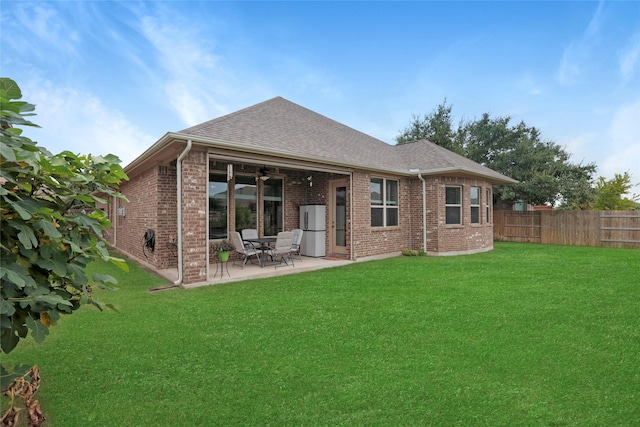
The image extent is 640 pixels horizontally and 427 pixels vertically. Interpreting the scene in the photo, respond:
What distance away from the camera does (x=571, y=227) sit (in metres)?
15.8

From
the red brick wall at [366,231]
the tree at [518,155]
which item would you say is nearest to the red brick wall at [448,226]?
the red brick wall at [366,231]

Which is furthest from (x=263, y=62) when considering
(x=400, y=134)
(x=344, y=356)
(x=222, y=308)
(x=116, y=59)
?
(x=400, y=134)

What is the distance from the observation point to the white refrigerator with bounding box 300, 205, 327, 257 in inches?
445

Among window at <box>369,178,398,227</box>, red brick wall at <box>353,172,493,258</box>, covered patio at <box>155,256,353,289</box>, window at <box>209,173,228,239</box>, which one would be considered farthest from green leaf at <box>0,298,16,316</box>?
window at <box>369,178,398,227</box>

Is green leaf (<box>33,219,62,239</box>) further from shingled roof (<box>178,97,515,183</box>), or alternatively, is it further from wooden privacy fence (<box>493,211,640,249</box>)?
wooden privacy fence (<box>493,211,640,249</box>)

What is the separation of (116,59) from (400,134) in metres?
21.8

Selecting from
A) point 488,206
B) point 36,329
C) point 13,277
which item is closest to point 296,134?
point 488,206

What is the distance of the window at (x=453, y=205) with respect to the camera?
12219mm

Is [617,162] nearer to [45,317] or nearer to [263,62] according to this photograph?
[263,62]

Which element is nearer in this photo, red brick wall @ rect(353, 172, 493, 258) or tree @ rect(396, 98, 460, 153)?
red brick wall @ rect(353, 172, 493, 258)

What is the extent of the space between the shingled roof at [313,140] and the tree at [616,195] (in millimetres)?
10409

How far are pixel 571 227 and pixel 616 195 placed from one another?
7.28 meters

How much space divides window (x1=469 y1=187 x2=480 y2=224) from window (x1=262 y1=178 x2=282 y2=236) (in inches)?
286

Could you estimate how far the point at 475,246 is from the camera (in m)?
13.0
